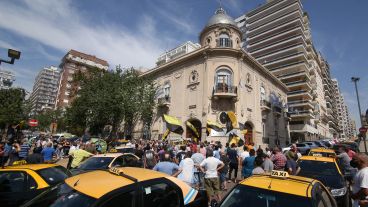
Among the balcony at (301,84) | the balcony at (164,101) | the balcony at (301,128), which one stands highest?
the balcony at (301,84)

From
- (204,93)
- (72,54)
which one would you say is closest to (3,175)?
(204,93)

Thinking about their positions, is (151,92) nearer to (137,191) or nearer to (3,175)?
(3,175)

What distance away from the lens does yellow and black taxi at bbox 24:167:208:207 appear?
3008 mm

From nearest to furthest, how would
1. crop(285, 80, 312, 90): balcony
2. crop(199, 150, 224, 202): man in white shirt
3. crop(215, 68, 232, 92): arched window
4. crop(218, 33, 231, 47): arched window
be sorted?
1. crop(199, 150, 224, 202): man in white shirt
2. crop(215, 68, 232, 92): arched window
3. crop(218, 33, 231, 47): arched window
4. crop(285, 80, 312, 90): balcony

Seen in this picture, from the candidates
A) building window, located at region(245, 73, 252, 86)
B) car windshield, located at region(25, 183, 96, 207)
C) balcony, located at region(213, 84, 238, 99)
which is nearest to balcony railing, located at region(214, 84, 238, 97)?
balcony, located at region(213, 84, 238, 99)

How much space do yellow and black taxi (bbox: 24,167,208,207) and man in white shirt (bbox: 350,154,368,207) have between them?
3.16m

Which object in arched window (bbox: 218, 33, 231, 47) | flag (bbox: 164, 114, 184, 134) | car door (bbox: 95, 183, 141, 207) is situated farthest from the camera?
arched window (bbox: 218, 33, 231, 47)

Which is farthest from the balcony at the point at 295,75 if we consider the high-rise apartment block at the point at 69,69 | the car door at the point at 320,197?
the high-rise apartment block at the point at 69,69

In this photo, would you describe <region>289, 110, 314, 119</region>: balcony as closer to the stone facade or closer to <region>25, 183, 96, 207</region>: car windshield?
the stone facade

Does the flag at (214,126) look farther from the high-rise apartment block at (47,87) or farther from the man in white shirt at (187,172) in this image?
the high-rise apartment block at (47,87)

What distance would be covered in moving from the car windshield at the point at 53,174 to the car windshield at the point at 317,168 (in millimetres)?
7855

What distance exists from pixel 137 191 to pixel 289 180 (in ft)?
8.77

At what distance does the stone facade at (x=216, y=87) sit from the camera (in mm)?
24766

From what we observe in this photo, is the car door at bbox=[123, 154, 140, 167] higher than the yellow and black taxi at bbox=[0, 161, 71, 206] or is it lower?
higher
